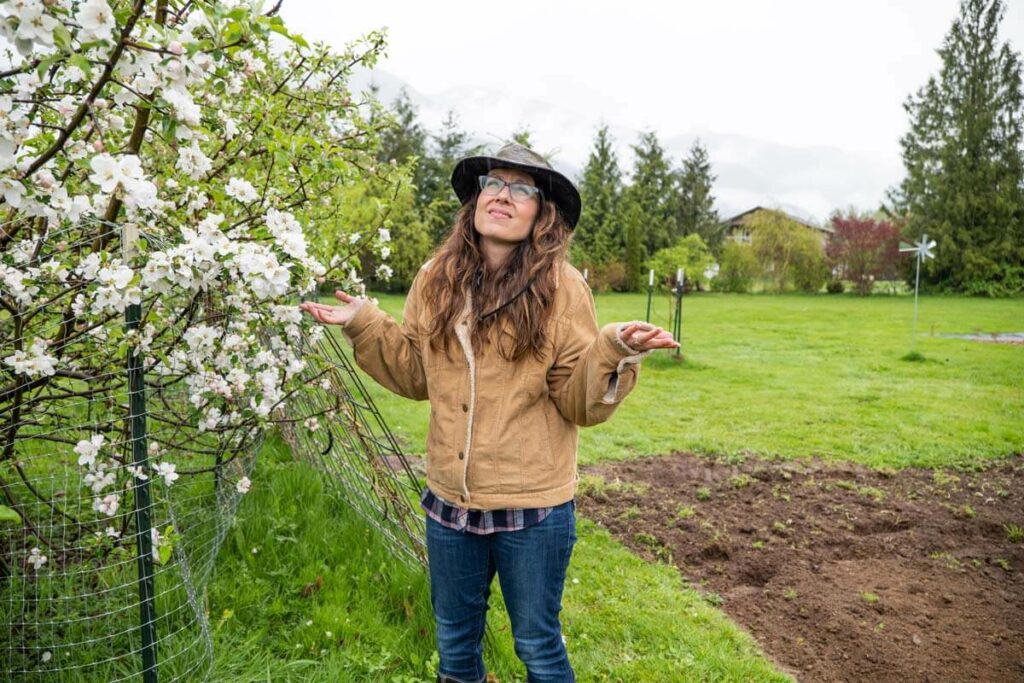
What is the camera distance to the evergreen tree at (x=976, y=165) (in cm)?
1241

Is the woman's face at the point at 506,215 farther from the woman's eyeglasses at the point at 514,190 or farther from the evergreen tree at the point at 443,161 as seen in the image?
the evergreen tree at the point at 443,161

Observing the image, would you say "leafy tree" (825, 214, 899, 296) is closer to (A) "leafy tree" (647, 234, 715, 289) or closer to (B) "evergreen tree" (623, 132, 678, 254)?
(A) "leafy tree" (647, 234, 715, 289)

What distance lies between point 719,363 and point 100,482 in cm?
932

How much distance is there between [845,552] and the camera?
12.6 feet

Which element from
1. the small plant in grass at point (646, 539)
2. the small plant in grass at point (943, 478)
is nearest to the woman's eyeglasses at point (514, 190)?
the small plant in grass at point (646, 539)

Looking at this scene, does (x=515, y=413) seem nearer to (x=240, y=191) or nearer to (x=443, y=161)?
(x=240, y=191)

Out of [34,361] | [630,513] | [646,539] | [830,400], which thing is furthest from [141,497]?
[830,400]

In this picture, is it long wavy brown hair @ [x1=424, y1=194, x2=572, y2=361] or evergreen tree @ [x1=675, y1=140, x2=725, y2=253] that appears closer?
long wavy brown hair @ [x1=424, y1=194, x2=572, y2=361]

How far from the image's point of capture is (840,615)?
320 centimetres

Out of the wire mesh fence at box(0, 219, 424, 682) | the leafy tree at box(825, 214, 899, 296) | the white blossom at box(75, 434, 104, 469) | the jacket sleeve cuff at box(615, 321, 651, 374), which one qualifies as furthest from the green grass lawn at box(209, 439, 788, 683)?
the leafy tree at box(825, 214, 899, 296)

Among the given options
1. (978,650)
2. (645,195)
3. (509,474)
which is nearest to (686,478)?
(978,650)

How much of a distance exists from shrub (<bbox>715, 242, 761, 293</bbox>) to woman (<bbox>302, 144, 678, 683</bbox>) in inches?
1271

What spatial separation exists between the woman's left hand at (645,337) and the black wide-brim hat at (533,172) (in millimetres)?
546

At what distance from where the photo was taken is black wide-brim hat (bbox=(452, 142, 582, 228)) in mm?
1952
